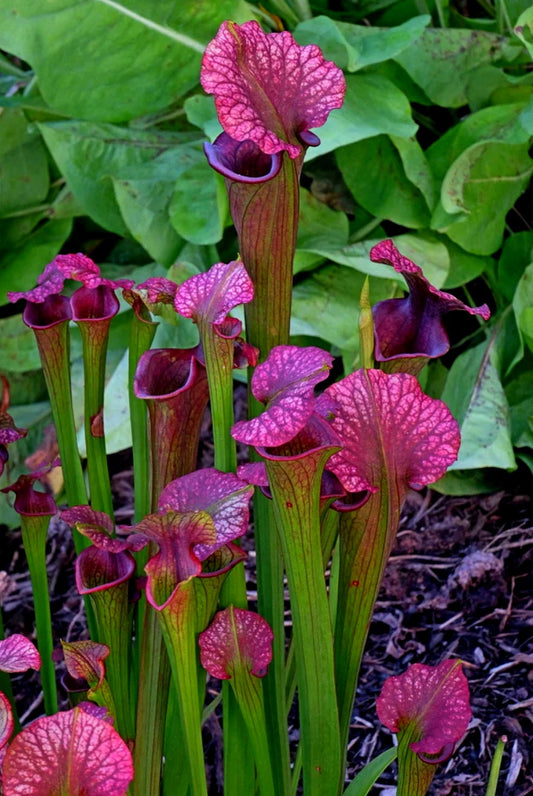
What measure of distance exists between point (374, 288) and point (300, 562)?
109cm

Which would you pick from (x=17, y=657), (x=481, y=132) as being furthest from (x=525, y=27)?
(x=17, y=657)

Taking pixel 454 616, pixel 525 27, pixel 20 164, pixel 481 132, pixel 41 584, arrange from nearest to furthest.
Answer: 1. pixel 41 584
2. pixel 454 616
3. pixel 525 27
4. pixel 481 132
5. pixel 20 164

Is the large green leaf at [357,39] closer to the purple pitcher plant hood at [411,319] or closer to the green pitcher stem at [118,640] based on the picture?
the purple pitcher plant hood at [411,319]

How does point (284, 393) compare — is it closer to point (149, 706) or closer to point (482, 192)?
point (149, 706)

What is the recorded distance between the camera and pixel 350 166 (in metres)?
1.69

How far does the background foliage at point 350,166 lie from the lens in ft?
5.12

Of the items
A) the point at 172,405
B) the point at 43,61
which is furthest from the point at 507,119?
the point at 172,405

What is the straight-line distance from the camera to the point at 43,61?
5.35 ft

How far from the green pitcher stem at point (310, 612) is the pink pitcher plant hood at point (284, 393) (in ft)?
0.10

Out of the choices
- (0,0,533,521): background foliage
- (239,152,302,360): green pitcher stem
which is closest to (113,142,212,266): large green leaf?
(0,0,533,521): background foliage

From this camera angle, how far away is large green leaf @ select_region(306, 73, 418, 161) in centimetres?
146

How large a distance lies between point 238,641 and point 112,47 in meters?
1.30

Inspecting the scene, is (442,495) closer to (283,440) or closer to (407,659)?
(407,659)

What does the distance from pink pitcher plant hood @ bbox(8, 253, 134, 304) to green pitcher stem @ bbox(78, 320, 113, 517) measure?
39mm
